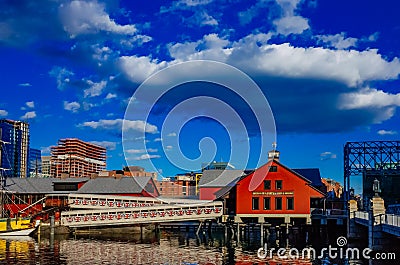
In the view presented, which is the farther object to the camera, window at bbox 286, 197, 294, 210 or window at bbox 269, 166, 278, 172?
window at bbox 269, 166, 278, 172

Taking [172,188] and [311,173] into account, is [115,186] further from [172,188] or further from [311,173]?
[172,188]

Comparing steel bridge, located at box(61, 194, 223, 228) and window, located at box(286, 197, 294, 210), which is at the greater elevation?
window, located at box(286, 197, 294, 210)

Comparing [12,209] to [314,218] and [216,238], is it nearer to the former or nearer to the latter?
[216,238]

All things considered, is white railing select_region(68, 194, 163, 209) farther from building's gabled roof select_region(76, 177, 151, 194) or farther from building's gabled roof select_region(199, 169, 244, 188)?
building's gabled roof select_region(199, 169, 244, 188)

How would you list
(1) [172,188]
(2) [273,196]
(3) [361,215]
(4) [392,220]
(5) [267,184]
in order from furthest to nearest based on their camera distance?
1. (1) [172,188]
2. (5) [267,184]
3. (2) [273,196]
4. (3) [361,215]
5. (4) [392,220]

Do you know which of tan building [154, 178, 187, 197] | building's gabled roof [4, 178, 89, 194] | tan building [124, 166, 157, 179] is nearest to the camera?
building's gabled roof [4, 178, 89, 194]

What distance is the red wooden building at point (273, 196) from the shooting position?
56.0 metres

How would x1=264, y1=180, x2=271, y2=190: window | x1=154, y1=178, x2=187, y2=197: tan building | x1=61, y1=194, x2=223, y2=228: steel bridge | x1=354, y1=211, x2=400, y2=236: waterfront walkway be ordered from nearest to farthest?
x1=354, y1=211, x2=400, y2=236: waterfront walkway
x1=264, y1=180, x2=271, y2=190: window
x1=61, y1=194, x2=223, y2=228: steel bridge
x1=154, y1=178, x2=187, y2=197: tan building

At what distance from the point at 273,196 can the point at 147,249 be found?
55.1 ft

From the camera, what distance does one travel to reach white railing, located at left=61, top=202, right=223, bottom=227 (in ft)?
187

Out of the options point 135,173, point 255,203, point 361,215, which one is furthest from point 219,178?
point 135,173

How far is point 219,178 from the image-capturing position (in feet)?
243

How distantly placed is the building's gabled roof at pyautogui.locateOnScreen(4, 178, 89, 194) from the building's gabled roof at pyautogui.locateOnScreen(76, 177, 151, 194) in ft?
8.89

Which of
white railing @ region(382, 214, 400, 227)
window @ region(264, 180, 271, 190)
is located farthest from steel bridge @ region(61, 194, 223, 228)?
white railing @ region(382, 214, 400, 227)
